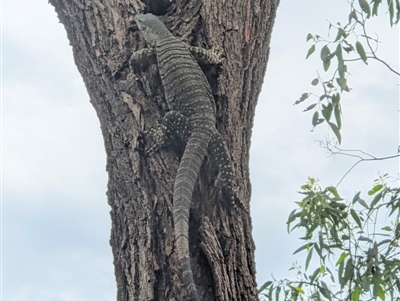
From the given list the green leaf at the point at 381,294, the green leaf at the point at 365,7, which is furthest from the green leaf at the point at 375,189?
the green leaf at the point at 365,7

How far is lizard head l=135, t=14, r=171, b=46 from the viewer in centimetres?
262

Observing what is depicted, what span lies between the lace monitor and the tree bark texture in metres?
0.04

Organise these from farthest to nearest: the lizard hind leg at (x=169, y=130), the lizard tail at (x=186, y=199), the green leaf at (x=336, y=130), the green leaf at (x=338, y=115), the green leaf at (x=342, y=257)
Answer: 1. the green leaf at (x=342, y=257)
2. the green leaf at (x=338, y=115)
3. the green leaf at (x=336, y=130)
4. the lizard hind leg at (x=169, y=130)
5. the lizard tail at (x=186, y=199)

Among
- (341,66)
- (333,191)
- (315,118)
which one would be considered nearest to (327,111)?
(315,118)

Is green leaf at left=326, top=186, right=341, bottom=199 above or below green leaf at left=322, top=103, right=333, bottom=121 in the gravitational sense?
below

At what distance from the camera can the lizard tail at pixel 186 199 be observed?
1.99 m

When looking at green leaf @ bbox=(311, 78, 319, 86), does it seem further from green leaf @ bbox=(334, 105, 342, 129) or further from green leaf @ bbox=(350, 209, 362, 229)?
green leaf @ bbox=(350, 209, 362, 229)

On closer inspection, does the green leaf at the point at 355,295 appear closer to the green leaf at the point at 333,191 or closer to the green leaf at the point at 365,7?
the green leaf at the point at 333,191

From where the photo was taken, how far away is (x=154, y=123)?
2.40 meters

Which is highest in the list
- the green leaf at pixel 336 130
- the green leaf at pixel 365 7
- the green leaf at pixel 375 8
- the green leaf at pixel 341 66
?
the green leaf at pixel 375 8

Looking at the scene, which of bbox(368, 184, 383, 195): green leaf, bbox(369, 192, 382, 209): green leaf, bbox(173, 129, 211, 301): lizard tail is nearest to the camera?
bbox(173, 129, 211, 301): lizard tail

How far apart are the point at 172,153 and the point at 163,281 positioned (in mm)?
597

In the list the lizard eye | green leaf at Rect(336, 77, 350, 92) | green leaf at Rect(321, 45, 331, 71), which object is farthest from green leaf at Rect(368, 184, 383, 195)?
the lizard eye

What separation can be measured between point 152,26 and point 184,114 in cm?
45
